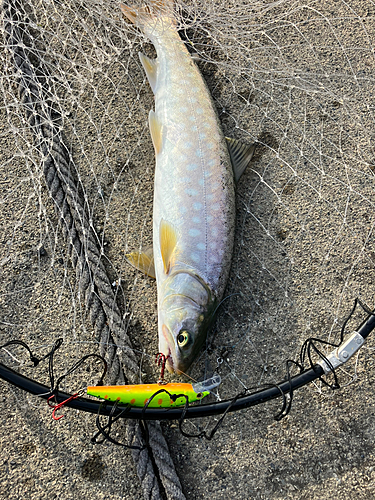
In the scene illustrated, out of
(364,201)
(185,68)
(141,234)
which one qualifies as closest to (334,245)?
(364,201)

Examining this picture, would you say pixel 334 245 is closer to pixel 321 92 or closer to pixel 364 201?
pixel 364 201

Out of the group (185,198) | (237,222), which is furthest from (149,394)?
(237,222)

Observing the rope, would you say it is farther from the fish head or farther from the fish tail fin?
the fish tail fin

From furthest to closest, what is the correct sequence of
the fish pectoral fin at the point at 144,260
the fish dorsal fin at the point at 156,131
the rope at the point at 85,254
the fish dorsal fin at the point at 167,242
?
the fish dorsal fin at the point at 156,131 < the fish pectoral fin at the point at 144,260 < the fish dorsal fin at the point at 167,242 < the rope at the point at 85,254

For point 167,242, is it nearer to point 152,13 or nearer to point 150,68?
point 150,68

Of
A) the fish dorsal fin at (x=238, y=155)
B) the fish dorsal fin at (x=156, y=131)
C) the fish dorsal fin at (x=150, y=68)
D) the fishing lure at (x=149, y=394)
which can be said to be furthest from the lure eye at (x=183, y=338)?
the fish dorsal fin at (x=150, y=68)

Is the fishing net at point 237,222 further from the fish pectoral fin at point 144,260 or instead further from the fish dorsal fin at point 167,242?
the fish dorsal fin at point 167,242

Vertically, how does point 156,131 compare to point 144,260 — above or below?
above
